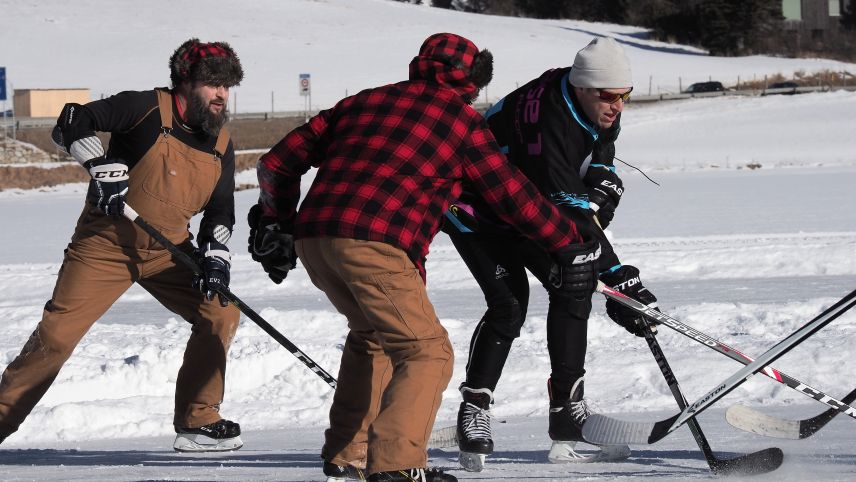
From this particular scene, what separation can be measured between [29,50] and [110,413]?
1748 inches

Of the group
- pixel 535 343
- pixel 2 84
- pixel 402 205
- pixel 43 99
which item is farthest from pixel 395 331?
pixel 43 99

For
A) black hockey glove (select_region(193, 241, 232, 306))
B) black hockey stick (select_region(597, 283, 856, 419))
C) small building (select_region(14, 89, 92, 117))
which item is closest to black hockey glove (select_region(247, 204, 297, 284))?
black hockey glove (select_region(193, 241, 232, 306))

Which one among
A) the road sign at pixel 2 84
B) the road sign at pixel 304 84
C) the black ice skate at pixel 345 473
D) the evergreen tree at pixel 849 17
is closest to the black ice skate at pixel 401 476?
the black ice skate at pixel 345 473

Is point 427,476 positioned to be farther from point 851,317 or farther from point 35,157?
point 35,157

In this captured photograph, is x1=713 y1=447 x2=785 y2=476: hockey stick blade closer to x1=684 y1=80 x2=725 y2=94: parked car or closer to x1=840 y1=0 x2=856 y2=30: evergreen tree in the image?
x1=684 y1=80 x2=725 y2=94: parked car

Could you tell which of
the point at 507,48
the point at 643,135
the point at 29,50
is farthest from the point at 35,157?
the point at 507,48

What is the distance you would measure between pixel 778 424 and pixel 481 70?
1.68 metres

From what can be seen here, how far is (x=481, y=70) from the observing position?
3.50 meters

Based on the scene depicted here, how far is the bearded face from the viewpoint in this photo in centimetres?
437

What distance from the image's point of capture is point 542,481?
384cm

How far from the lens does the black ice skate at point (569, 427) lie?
13.8ft

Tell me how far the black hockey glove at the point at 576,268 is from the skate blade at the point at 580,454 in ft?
2.03

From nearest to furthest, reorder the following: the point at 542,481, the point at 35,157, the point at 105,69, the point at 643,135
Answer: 1. the point at 542,481
2. the point at 35,157
3. the point at 643,135
4. the point at 105,69

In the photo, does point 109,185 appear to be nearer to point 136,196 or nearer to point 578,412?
point 136,196
